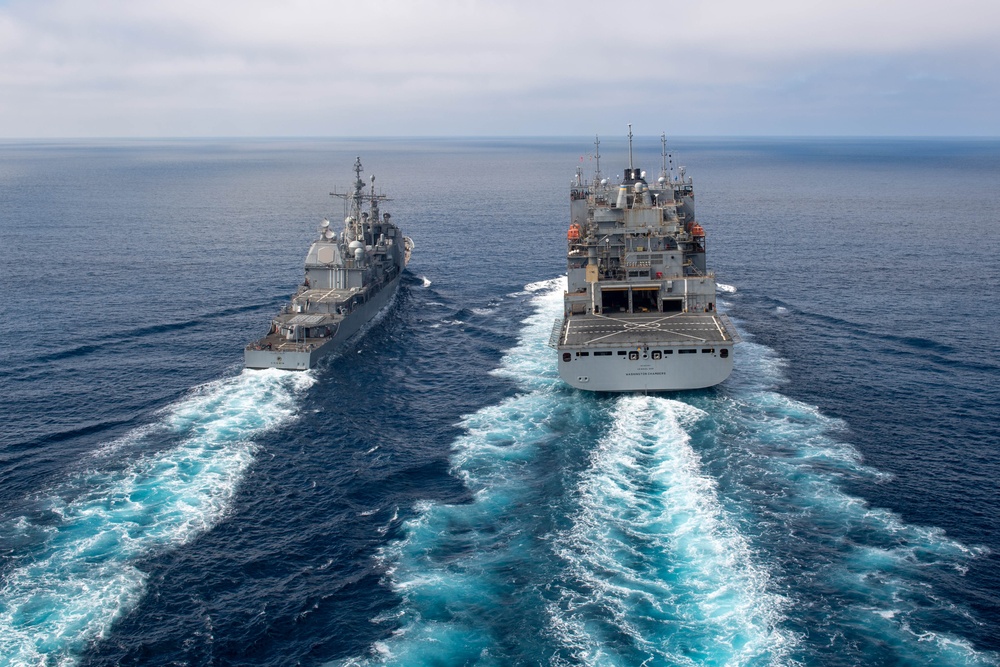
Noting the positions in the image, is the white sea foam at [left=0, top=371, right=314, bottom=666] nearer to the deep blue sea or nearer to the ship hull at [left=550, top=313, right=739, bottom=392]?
the deep blue sea

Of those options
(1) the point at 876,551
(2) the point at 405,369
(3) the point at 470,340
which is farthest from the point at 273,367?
(1) the point at 876,551

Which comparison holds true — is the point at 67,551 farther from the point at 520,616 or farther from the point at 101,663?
the point at 520,616

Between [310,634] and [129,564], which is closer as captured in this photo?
[310,634]

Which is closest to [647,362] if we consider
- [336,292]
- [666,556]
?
[666,556]

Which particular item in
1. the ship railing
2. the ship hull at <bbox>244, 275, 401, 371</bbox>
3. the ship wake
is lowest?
the ship wake

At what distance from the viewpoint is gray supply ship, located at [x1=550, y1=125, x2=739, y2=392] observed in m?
59.3

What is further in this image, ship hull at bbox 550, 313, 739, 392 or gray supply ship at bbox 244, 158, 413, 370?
gray supply ship at bbox 244, 158, 413, 370

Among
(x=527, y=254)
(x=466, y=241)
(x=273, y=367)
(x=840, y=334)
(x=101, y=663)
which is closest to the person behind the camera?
(x=101, y=663)

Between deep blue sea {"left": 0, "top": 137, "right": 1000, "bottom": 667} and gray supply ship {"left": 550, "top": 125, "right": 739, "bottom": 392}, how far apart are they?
252 centimetres

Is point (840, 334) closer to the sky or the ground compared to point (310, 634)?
closer to the sky

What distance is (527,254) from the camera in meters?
125

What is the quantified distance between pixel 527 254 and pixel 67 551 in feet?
302

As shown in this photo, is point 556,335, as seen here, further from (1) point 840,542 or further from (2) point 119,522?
(2) point 119,522

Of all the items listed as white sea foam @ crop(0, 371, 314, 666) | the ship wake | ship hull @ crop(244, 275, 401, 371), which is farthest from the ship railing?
ship hull @ crop(244, 275, 401, 371)
